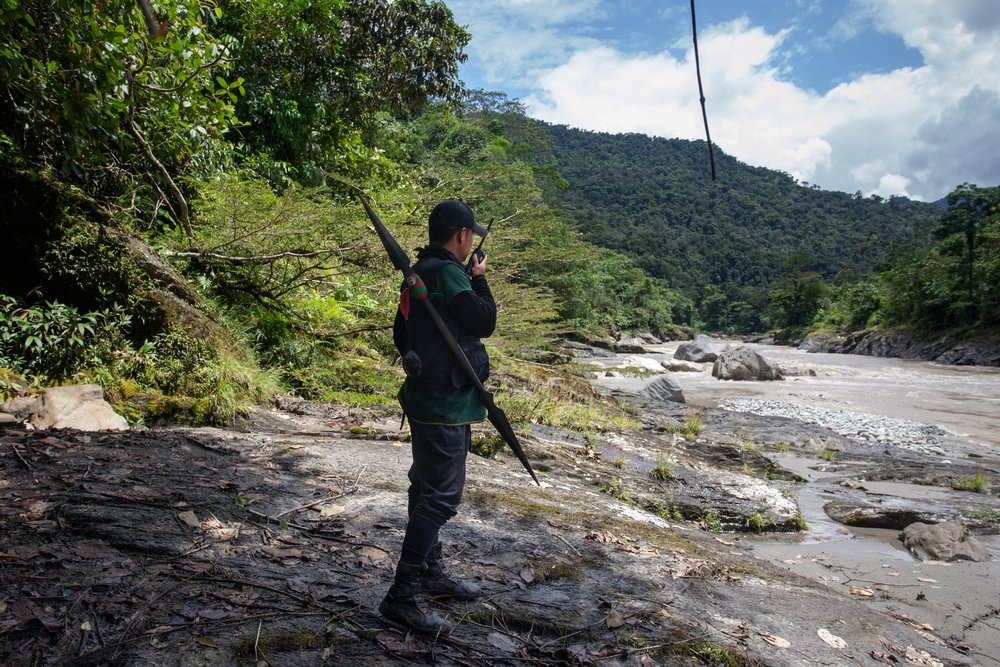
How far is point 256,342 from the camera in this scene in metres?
7.73

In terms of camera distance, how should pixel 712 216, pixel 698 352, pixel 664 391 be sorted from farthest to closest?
1. pixel 712 216
2. pixel 698 352
3. pixel 664 391

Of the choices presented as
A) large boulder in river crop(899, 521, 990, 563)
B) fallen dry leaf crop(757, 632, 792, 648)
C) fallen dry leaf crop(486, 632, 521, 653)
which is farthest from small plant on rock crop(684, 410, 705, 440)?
fallen dry leaf crop(486, 632, 521, 653)

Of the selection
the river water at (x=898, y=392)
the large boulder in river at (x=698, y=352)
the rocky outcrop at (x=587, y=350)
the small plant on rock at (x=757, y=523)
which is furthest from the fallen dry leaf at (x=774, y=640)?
the large boulder in river at (x=698, y=352)

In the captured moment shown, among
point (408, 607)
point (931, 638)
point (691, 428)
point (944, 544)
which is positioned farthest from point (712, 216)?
point (408, 607)

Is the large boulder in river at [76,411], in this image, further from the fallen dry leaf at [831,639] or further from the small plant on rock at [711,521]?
the small plant on rock at [711,521]

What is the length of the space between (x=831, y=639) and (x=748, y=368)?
2009cm

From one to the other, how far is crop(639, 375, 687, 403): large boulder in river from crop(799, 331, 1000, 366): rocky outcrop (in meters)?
19.2

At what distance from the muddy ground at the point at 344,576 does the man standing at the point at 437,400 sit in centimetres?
26

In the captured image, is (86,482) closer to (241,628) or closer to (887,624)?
(241,628)

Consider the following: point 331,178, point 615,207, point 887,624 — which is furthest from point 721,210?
point 887,624

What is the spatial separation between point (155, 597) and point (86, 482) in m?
1.36

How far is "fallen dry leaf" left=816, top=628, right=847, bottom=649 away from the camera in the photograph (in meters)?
2.83

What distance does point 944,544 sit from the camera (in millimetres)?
4863

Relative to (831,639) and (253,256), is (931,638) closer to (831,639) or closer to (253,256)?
(831,639)
